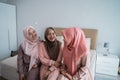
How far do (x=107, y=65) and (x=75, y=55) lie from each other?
1.46 meters

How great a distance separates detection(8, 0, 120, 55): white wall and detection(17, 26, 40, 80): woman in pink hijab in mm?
1530

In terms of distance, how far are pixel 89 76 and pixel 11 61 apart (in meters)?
1.58

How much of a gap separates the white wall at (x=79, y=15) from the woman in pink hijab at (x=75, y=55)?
1590mm

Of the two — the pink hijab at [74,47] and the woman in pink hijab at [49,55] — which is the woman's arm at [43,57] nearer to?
the woman in pink hijab at [49,55]

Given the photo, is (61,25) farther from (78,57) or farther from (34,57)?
(78,57)

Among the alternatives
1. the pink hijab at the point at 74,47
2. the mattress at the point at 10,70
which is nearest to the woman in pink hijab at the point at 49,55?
the pink hijab at the point at 74,47

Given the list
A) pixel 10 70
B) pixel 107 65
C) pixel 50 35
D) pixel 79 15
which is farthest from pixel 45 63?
pixel 79 15

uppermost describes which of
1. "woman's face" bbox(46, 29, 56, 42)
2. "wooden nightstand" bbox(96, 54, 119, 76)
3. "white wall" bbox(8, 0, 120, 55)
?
"white wall" bbox(8, 0, 120, 55)

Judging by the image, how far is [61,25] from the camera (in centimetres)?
323

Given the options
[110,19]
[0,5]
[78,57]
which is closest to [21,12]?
[0,5]

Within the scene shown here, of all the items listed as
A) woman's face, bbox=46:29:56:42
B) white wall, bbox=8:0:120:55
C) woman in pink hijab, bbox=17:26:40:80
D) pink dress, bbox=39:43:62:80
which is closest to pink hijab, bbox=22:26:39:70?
woman in pink hijab, bbox=17:26:40:80

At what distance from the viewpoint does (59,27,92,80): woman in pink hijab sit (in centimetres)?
146

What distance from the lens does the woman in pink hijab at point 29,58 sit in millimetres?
1755

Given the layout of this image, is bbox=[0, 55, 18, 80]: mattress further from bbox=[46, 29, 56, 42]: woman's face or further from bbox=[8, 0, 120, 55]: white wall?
bbox=[8, 0, 120, 55]: white wall
